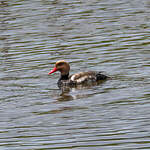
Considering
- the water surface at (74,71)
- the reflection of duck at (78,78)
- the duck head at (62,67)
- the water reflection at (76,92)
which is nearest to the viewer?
the water surface at (74,71)

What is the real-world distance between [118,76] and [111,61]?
1.54m

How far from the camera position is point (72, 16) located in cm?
2394

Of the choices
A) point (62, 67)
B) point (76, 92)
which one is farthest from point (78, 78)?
point (76, 92)

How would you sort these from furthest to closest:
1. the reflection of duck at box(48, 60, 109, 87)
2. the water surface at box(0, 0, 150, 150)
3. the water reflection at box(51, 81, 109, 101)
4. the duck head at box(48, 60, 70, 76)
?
the duck head at box(48, 60, 70, 76)
the reflection of duck at box(48, 60, 109, 87)
the water reflection at box(51, 81, 109, 101)
the water surface at box(0, 0, 150, 150)

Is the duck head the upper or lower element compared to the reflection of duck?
upper

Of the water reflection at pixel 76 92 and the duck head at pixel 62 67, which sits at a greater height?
the duck head at pixel 62 67

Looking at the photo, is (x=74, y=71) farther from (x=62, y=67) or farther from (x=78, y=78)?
(x=78, y=78)

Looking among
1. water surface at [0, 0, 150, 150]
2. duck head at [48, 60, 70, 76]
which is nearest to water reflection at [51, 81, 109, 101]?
water surface at [0, 0, 150, 150]

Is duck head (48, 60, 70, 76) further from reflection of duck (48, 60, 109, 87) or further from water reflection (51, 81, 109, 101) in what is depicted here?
water reflection (51, 81, 109, 101)

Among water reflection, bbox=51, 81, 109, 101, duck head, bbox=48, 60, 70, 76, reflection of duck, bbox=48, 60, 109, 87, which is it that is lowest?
water reflection, bbox=51, 81, 109, 101

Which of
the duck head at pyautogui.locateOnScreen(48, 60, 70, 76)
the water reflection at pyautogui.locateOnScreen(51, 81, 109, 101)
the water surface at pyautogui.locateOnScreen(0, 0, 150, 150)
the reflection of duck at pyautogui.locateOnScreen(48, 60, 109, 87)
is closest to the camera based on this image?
the water surface at pyautogui.locateOnScreen(0, 0, 150, 150)

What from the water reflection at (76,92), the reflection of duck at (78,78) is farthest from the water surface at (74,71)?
the reflection of duck at (78,78)

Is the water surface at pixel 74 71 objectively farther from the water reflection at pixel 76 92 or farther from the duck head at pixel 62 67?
the duck head at pixel 62 67

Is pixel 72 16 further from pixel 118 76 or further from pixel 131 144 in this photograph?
pixel 131 144
